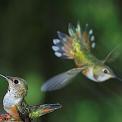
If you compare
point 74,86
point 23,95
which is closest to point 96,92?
point 74,86

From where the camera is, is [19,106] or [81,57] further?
[81,57]

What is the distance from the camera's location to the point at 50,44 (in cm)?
87

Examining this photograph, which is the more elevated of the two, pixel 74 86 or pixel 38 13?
pixel 38 13

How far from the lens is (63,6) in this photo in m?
0.94

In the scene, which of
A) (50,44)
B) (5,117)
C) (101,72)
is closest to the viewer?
(5,117)

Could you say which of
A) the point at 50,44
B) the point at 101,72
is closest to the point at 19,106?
the point at 101,72

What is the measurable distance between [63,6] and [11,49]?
5.4 inches

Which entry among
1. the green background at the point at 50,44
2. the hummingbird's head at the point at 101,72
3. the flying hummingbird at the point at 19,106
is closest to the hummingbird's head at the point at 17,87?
the flying hummingbird at the point at 19,106

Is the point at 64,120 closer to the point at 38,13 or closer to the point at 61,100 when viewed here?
the point at 61,100

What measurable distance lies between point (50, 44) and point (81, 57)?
0.24m

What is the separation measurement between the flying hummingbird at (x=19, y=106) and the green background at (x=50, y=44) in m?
0.32

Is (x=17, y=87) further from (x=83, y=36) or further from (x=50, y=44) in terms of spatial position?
(x=50, y=44)

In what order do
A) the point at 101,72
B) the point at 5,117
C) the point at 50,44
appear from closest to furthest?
the point at 5,117 → the point at 101,72 → the point at 50,44

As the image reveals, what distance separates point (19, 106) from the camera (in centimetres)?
50
